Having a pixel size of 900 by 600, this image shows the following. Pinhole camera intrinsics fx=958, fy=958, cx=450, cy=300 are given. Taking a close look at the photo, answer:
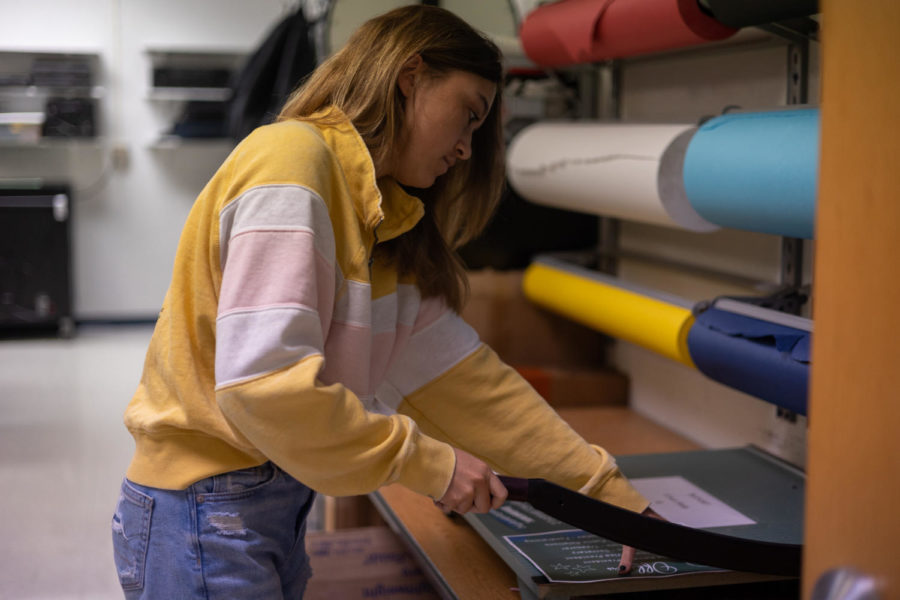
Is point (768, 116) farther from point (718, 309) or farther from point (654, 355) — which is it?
point (654, 355)

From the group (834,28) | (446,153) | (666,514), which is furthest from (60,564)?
(834,28)

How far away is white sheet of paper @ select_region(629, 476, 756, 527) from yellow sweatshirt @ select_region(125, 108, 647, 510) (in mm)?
200

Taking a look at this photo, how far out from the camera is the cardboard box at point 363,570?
1.54m

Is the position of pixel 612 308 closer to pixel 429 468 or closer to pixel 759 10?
pixel 759 10

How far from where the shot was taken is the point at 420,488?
0.99 m

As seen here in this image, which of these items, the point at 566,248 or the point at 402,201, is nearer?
the point at 402,201

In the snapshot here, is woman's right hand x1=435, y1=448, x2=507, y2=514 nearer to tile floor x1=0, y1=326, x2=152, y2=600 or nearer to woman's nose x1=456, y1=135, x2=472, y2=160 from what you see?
woman's nose x1=456, y1=135, x2=472, y2=160

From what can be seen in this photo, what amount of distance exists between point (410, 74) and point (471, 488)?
0.47m

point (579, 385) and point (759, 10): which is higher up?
point (759, 10)

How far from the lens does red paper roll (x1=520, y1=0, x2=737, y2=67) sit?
5.21 ft

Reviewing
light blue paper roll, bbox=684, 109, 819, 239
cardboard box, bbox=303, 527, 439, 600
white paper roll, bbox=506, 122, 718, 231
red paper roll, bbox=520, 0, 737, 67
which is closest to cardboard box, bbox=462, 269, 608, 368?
white paper roll, bbox=506, 122, 718, 231

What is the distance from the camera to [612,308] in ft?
6.53

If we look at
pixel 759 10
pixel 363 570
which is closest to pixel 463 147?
pixel 759 10

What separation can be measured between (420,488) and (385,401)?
370 millimetres
